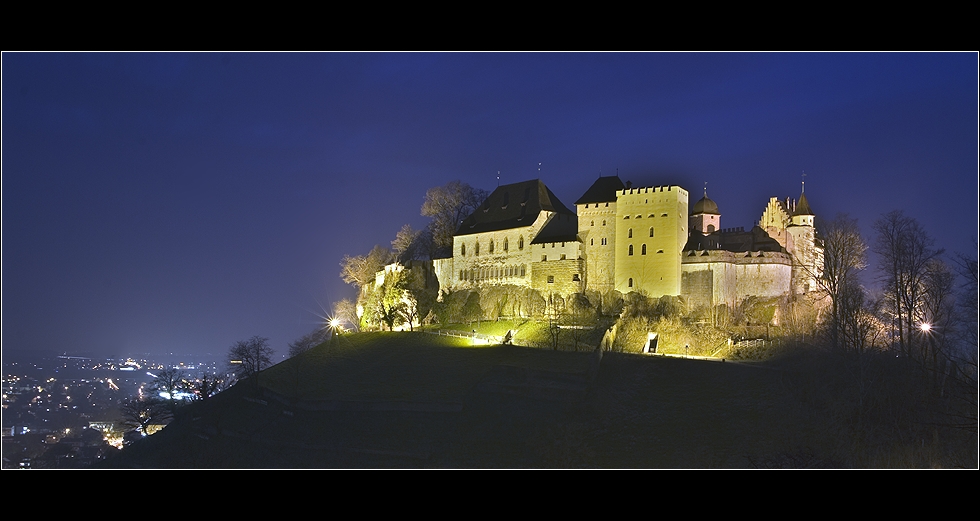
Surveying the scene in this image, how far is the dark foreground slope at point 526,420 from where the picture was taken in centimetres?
2623

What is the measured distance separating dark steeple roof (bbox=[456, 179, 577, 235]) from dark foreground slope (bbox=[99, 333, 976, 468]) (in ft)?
44.7

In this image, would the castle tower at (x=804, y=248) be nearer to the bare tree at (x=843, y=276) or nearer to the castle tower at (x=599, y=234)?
the bare tree at (x=843, y=276)

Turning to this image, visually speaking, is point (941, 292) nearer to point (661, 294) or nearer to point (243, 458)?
point (661, 294)

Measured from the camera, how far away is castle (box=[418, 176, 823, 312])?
4312 centimetres

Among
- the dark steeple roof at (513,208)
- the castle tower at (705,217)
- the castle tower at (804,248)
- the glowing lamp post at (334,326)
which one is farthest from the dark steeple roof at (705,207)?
the glowing lamp post at (334,326)

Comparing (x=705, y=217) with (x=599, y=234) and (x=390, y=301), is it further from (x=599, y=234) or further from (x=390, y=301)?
(x=390, y=301)

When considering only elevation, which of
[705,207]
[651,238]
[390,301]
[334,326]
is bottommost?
[334,326]

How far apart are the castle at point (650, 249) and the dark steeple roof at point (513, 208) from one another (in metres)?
0.15

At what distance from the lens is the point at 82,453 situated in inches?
1548

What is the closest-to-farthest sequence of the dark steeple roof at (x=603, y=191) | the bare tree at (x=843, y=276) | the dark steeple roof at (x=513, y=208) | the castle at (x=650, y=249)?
the bare tree at (x=843, y=276)
the castle at (x=650, y=249)
the dark steeple roof at (x=603, y=191)
the dark steeple roof at (x=513, y=208)

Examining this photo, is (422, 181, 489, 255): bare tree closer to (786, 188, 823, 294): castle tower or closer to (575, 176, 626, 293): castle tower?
(575, 176, 626, 293): castle tower

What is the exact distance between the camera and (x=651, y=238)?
147 feet

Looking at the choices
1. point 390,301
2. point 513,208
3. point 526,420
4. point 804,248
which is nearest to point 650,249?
point 804,248

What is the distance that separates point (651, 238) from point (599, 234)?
10.8 ft
